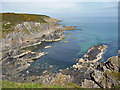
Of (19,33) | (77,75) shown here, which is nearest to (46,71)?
(77,75)

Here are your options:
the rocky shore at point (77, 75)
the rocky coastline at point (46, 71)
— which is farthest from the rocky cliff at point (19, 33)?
the rocky shore at point (77, 75)

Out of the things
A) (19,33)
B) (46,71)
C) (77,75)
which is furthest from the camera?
(19,33)

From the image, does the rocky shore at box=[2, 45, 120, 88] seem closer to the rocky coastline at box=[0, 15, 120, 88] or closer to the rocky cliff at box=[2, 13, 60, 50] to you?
the rocky coastline at box=[0, 15, 120, 88]

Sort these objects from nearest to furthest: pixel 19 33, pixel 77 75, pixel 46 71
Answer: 1. pixel 77 75
2. pixel 46 71
3. pixel 19 33

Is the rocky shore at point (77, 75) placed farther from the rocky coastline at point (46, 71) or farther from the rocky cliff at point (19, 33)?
the rocky cliff at point (19, 33)

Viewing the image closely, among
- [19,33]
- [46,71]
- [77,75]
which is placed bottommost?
[46,71]

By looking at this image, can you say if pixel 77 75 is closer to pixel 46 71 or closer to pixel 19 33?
pixel 46 71

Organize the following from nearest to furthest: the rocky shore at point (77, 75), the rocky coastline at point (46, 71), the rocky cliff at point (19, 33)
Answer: the rocky shore at point (77, 75) → the rocky coastline at point (46, 71) → the rocky cliff at point (19, 33)

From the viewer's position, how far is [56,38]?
279 feet

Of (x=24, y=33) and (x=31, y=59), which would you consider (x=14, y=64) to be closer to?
(x=31, y=59)

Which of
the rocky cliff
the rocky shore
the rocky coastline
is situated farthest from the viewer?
the rocky cliff

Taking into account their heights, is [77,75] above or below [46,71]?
above

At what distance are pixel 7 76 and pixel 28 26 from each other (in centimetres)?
5694

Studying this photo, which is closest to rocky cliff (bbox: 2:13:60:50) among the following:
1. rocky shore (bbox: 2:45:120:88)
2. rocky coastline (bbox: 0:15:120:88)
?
rocky coastline (bbox: 0:15:120:88)
